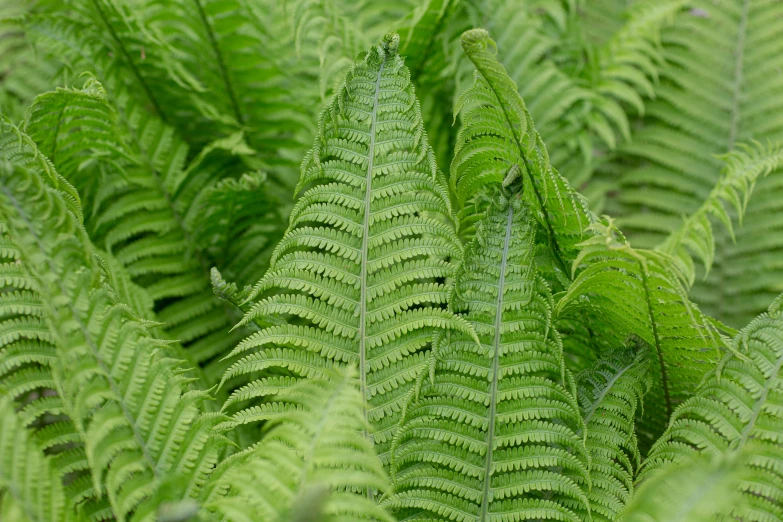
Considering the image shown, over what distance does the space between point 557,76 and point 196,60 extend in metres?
0.90

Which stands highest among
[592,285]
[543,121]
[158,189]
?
[158,189]

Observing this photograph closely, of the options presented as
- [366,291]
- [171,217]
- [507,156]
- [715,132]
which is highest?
[171,217]

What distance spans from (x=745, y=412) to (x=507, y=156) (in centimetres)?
50

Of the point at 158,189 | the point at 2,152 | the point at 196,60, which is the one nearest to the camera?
the point at 2,152

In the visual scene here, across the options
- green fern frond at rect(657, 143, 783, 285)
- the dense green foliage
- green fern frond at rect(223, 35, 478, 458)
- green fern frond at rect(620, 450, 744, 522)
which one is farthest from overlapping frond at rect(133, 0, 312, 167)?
green fern frond at rect(620, 450, 744, 522)

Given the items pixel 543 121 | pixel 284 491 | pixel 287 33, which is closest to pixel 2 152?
pixel 284 491

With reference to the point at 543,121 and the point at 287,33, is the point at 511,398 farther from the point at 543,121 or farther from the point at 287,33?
the point at 287,33

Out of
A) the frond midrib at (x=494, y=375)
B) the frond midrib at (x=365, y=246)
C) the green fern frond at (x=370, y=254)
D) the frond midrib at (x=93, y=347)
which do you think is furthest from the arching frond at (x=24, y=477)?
the frond midrib at (x=494, y=375)

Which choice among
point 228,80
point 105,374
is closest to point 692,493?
point 105,374

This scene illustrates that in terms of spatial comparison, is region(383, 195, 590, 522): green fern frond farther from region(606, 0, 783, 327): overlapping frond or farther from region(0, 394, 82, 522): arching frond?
region(606, 0, 783, 327): overlapping frond

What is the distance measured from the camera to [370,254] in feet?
3.28

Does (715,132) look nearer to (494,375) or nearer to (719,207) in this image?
(719,207)

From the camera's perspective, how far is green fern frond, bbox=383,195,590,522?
91 centimetres

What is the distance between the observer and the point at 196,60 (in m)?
1.55
